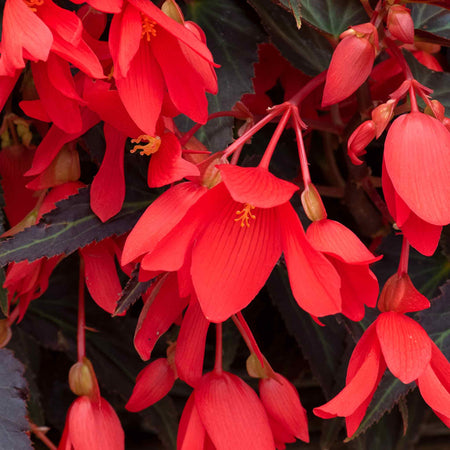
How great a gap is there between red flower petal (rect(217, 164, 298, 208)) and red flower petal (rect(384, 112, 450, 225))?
6cm

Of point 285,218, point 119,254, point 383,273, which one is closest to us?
point 285,218

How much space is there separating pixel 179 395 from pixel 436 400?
1.21ft

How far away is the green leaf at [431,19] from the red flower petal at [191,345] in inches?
12.2

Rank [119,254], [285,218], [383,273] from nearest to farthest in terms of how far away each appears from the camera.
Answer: [285,218]
[119,254]
[383,273]

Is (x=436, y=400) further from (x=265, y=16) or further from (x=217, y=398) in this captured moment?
(x=265, y=16)

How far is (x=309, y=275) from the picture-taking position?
363mm

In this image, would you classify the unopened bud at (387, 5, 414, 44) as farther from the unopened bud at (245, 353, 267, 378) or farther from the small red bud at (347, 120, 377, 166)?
A: the unopened bud at (245, 353, 267, 378)

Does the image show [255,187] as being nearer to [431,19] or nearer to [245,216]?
[245,216]

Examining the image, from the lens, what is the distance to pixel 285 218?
38 centimetres

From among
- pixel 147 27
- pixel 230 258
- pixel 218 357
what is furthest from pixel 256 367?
pixel 147 27

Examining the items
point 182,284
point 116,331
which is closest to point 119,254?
point 182,284

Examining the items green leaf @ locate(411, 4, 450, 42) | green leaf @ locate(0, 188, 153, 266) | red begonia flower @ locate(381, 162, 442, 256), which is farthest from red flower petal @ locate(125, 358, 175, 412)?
green leaf @ locate(411, 4, 450, 42)

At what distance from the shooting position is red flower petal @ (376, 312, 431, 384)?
0.39m

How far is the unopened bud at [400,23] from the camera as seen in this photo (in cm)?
43
